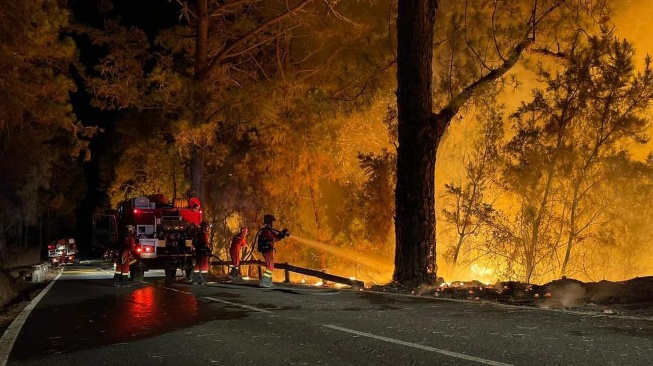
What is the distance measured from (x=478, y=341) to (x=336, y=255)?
17566 mm

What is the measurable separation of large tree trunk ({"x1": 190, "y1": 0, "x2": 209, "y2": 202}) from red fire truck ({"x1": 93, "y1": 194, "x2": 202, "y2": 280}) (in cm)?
349

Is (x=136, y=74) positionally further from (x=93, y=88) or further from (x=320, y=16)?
(x=320, y=16)

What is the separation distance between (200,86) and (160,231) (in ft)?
19.3

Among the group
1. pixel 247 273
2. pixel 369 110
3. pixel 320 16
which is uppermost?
pixel 320 16

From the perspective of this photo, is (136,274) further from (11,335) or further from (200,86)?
(11,335)

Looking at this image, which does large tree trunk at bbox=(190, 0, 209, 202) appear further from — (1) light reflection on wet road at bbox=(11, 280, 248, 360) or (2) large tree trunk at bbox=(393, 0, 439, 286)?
(2) large tree trunk at bbox=(393, 0, 439, 286)

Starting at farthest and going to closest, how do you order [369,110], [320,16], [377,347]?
1. [320,16]
2. [369,110]
3. [377,347]

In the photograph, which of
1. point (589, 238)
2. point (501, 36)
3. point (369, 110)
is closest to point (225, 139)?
point (369, 110)

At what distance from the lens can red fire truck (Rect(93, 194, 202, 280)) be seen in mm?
19109

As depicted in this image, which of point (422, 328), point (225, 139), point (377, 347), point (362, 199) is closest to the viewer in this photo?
point (377, 347)

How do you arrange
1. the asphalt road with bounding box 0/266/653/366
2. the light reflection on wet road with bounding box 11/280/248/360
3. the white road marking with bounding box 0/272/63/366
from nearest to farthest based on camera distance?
the asphalt road with bounding box 0/266/653/366 → the white road marking with bounding box 0/272/63/366 → the light reflection on wet road with bounding box 11/280/248/360

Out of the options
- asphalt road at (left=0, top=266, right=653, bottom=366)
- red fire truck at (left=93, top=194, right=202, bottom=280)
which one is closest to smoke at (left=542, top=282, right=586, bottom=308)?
asphalt road at (left=0, top=266, right=653, bottom=366)

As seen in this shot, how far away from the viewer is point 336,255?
2430 centimetres

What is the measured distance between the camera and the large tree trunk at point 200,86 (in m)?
22.8
